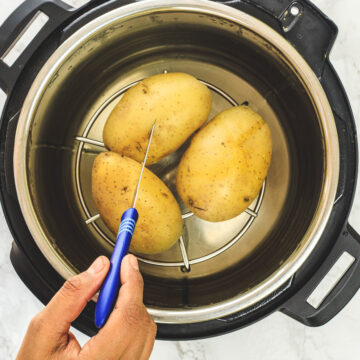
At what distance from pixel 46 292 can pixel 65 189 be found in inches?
7.5

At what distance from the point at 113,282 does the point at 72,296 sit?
0.05 meters

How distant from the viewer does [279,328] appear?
2.43ft

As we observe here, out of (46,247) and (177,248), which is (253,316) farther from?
(46,247)

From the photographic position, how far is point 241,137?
22.4 inches

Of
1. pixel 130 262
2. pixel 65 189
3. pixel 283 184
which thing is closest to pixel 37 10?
pixel 65 189

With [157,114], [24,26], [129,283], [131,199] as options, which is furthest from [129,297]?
[24,26]

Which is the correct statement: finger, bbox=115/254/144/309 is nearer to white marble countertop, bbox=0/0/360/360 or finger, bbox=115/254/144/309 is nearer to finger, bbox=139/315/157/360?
finger, bbox=139/315/157/360

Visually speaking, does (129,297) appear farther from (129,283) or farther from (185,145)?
(185,145)

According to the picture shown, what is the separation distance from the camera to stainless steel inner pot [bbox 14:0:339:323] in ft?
1.68

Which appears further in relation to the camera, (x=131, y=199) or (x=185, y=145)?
(x=185, y=145)

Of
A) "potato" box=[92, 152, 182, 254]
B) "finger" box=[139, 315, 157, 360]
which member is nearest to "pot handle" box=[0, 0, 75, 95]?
"potato" box=[92, 152, 182, 254]

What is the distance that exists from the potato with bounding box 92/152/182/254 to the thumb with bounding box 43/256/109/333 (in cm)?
14

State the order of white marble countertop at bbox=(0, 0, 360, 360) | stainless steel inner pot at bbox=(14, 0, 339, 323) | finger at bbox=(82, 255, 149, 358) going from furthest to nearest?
white marble countertop at bbox=(0, 0, 360, 360) < stainless steel inner pot at bbox=(14, 0, 339, 323) < finger at bbox=(82, 255, 149, 358)

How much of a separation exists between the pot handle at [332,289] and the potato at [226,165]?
0.52 feet
